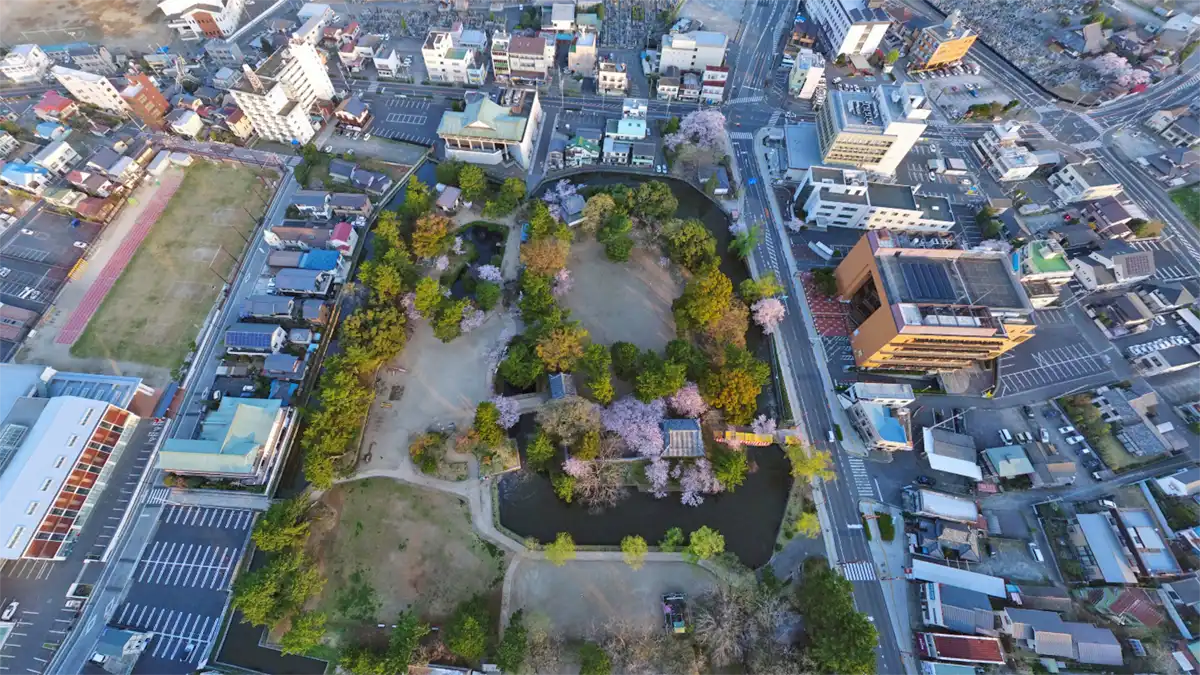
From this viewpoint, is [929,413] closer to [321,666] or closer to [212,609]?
[321,666]

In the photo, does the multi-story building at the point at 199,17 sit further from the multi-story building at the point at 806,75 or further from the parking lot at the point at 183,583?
the multi-story building at the point at 806,75

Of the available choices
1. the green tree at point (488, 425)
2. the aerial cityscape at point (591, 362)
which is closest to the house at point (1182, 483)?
the aerial cityscape at point (591, 362)

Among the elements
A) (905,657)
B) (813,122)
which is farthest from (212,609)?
(813,122)

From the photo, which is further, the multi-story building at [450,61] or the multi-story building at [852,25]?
the multi-story building at [852,25]

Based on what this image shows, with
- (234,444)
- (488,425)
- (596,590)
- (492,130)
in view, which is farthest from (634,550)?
(492,130)

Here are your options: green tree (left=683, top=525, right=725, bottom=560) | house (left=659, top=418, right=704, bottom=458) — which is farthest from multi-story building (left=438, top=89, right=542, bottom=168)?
green tree (left=683, top=525, right=725, bottom=560)

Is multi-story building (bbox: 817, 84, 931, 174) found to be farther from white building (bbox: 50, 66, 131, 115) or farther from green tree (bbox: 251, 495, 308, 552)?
white building (bbox: 50, 66, 131, 115)

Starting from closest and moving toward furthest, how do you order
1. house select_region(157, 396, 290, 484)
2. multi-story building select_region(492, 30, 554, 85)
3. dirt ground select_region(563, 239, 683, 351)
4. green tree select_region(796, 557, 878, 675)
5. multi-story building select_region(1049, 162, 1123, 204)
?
green tree select_region(796, 557, 878, 675), house select_region(157, 396, 290, 484), dirt ground select_region(563, 239, 683, 351), multi-story building select_region(1049, 162, 1123, 204), multi-story building select_region(492, 30, 554, 85)

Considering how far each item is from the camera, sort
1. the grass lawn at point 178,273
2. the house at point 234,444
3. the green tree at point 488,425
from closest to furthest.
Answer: the house at point 234,444, the green tree at point 488,425, the grass lawn at point 178,273
